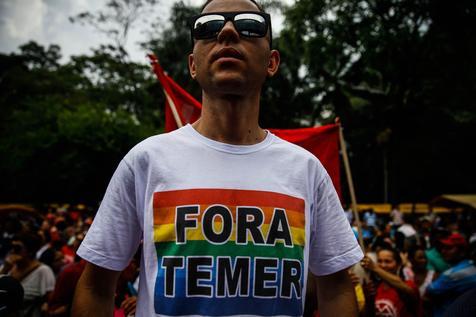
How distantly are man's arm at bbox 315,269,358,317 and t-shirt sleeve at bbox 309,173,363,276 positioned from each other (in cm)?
3

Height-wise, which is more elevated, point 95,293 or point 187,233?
point 187,233

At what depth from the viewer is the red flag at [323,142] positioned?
553 centimetres

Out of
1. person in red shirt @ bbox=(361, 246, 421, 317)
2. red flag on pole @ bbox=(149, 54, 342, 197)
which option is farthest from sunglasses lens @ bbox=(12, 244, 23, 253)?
person in red shirt @ bbox=(361, 246, 421, 317)

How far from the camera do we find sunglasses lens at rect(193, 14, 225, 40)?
1.81m

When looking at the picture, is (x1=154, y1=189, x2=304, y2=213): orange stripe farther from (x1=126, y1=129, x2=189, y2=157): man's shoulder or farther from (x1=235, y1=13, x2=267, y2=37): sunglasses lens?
(x1=235, y1=13, x2=267, y2=37): sunglasses lens

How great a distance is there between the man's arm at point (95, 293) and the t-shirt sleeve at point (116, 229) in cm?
4

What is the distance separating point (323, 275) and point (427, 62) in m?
15.1

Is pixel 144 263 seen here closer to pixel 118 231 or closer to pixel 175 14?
pixel 118 231

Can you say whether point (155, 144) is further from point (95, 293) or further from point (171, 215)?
point (95, 293)

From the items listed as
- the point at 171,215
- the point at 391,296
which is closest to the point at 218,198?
the point at 171,215

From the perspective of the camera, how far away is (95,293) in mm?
1605

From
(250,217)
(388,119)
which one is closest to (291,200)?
(250,217)

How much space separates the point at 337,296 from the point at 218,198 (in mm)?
551

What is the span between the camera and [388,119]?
20.8 metres
